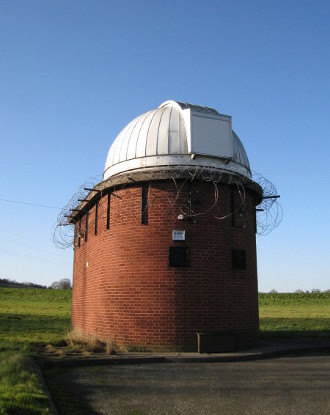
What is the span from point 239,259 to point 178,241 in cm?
196

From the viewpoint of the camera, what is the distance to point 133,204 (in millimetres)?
12203

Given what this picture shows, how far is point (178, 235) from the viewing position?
1162 cm

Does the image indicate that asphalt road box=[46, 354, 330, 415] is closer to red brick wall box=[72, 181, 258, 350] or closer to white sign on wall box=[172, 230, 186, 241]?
red brick wall box=[72, 181, 258, 350]

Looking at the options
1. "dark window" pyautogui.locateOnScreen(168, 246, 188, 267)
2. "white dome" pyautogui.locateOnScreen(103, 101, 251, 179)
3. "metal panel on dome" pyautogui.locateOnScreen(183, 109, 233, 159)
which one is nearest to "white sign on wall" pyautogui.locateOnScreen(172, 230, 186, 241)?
"dark window" pyautogui.locateOnScreen(168, 246, 188, 267)

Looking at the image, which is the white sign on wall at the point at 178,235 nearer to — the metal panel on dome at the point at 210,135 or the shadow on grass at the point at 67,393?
the metal panel on dome at the point at 210,135

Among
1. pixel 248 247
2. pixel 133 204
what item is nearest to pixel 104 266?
pixel 133 204

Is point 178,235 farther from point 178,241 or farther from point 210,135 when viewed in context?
point 210,135

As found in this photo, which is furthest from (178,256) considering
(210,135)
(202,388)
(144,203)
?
(202,388)

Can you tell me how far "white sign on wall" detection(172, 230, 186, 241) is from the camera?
11.6 metres

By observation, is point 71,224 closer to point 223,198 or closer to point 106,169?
point 106,169

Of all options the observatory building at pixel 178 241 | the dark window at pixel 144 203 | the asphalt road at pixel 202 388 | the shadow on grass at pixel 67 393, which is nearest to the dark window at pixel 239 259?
the observatory building at pixel 178 241

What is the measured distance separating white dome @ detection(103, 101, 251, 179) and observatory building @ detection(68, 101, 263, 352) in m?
0.03

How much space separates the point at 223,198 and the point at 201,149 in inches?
58.8

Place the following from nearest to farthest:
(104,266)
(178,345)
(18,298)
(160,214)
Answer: (178,345)
(160,214)
(104,266)
(18,298)
